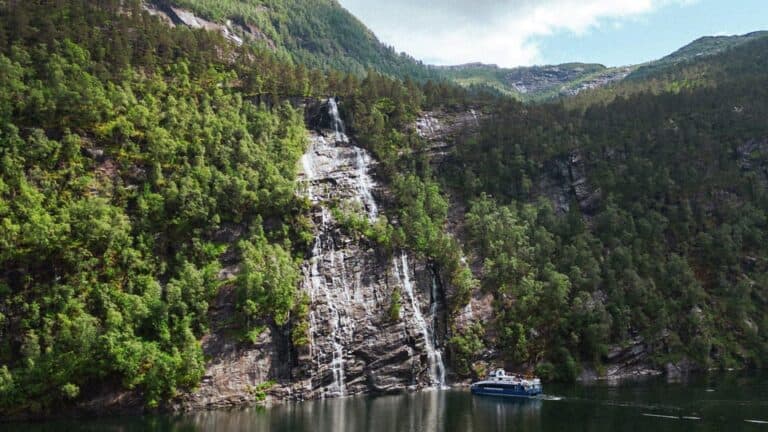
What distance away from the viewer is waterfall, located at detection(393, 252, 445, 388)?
3260 inches

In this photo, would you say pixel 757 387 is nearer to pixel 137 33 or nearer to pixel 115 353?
pixel 115 353

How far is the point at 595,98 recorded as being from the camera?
163 m

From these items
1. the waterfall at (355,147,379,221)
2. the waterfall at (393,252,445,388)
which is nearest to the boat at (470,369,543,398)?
the waterfall at (393,252,445,388)

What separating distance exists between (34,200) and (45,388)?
2410 cm

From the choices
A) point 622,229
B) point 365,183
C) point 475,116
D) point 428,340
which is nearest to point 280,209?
point 365,183

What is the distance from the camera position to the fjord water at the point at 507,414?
52.5 metres

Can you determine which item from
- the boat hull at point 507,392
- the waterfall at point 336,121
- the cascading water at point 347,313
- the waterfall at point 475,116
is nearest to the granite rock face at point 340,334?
the cascading water at point 347,313

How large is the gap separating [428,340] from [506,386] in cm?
1496

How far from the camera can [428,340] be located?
278ft

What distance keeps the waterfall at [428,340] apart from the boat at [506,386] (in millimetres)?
6533

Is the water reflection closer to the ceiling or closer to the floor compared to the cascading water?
closer to the floor

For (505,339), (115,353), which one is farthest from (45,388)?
(505,339)

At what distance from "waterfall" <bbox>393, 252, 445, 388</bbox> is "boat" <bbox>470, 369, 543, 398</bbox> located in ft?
21.4

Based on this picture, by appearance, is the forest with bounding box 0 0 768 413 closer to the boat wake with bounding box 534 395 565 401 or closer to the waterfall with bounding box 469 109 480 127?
the waterfall with bounding box 469 109 480 127
